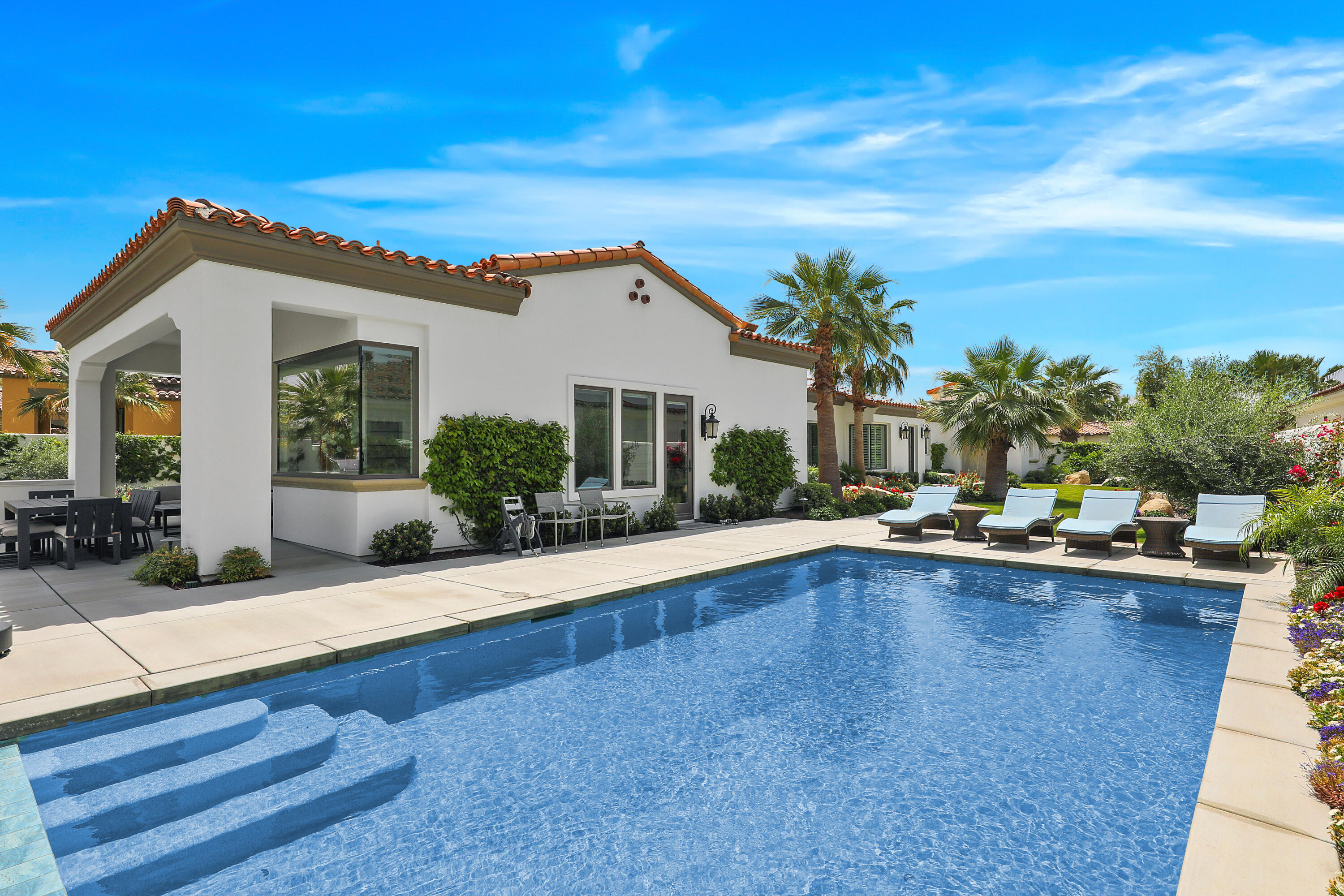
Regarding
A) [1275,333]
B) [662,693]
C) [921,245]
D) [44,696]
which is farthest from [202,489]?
[1275,333]

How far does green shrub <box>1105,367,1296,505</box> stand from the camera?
39.4 feet

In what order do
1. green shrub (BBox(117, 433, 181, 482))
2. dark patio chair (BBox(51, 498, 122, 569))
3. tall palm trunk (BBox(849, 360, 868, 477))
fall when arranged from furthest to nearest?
→ tall palm trunk (BBox(849, 360, 868, 477))
green shrub (BBox(117, 433, 181, 482))
dark patio chair (BBox(51, 498, 122, 569))

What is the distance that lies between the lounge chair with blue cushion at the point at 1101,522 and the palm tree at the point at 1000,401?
9.11 m

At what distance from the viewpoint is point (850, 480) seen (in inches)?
920

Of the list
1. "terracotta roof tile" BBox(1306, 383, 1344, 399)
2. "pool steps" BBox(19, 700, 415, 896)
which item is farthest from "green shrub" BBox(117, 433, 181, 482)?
"terracotta roof tile" BBox(1306, 383, 1344, 399)

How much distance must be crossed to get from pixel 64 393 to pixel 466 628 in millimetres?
26836

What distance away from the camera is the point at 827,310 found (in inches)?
706

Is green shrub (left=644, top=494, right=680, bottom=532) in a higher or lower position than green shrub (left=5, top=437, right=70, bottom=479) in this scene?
lower

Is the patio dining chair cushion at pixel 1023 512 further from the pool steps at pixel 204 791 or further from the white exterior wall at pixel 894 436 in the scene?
the white exterior wall at pixel 894 436

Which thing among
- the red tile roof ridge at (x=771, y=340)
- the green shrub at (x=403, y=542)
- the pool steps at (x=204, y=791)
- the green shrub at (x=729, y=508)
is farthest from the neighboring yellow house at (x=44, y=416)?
the pool steps at (x=204, y=791)

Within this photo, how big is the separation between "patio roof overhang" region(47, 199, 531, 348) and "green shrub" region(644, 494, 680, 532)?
4968mm

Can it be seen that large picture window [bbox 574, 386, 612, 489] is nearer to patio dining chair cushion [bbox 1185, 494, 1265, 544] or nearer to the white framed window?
patio dining chair cushion [bbox 1185, 494, 1265, 544]

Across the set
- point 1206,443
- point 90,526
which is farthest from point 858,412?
point 90,526

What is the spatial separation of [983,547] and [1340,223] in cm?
1518
